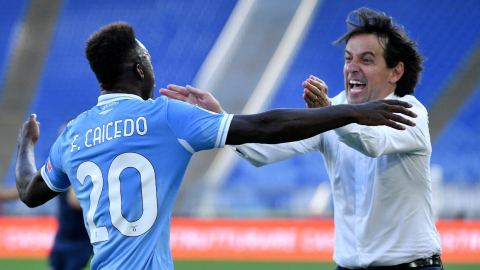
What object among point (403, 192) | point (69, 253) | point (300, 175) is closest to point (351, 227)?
point (403, 192)

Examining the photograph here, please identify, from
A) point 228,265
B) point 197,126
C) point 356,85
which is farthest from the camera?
point 228,265

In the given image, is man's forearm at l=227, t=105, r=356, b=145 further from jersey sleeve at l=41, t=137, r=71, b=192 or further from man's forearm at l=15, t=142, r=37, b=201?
man's forearm at l=15, t=142, r=37, b=201

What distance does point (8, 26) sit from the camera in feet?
51.0

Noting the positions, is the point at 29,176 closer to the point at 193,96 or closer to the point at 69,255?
the point at 193,96

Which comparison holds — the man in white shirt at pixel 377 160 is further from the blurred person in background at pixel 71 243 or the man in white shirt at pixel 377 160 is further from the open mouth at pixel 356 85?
the blurred person in background at pixel 71 243

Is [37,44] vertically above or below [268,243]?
above

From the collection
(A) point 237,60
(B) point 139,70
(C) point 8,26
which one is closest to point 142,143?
(B) point 139,70

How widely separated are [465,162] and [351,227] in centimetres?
1085

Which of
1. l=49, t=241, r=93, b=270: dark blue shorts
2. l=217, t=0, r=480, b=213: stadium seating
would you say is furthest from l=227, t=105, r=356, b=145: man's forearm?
l=217, t=0, r=480, b=213: stadium seating

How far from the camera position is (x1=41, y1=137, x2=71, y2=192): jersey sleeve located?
9.50 ft

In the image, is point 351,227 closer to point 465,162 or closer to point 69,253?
point 69,253

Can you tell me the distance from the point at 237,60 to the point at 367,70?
500 inches

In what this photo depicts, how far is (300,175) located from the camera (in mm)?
13844

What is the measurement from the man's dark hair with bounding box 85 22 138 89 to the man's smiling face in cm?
141
